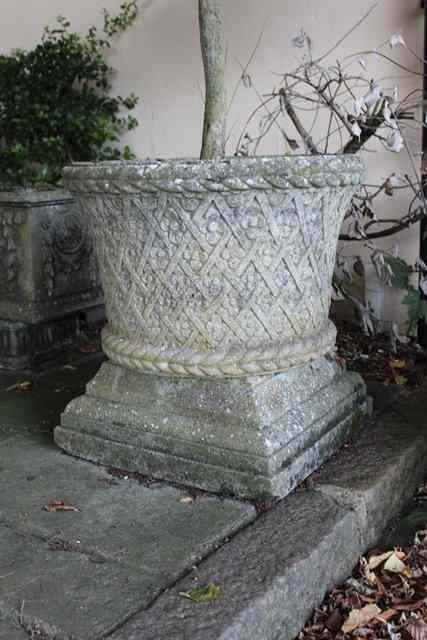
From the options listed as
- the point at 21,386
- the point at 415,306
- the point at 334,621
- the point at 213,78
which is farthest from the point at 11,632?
the point at 415,306

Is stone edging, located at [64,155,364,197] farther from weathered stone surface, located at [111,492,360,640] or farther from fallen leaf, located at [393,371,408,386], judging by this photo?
fallen leaf, located at [393,371,408,386]

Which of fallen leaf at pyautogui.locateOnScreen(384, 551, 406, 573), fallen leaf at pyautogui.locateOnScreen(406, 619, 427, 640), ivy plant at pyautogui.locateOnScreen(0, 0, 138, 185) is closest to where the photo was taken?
fallen leaf at pyautogui.locateOnScreen(406, 619, 427, 640)

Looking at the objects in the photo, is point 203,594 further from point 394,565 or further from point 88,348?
point 88,348

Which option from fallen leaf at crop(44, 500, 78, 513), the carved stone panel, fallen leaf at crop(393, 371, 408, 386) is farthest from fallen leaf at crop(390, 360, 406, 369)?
fallen leaf at crop(44, 500, 78, 513)

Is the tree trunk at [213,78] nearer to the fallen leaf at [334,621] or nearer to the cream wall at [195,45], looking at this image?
the cream wall at [195,45]

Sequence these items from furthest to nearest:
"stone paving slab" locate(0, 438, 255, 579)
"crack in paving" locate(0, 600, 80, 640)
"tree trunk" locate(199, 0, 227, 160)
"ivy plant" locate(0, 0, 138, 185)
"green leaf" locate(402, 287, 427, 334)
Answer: "ivy plant" locate(0, 0, 138, 185) < "green leaf" locate(402, 287, 427, 334) < "tree trunk" locate(199, 0, 227, 160) < "stone paving slab" locate(0, 438, 255, 579) < "crack in paving" locate(0, 600, 80, 640)

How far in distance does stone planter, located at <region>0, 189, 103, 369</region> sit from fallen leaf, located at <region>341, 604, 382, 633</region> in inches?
78.4

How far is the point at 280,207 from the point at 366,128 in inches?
53.1

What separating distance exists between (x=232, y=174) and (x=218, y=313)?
0.38 metres

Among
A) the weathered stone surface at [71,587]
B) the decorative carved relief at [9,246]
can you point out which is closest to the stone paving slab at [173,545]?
the weathered stone surface at [71,587]

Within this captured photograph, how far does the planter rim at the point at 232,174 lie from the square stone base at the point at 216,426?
0.55 metres

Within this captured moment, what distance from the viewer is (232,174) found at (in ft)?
5.84

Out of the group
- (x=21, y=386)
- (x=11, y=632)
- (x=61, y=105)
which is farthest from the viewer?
(x=61, y=105)

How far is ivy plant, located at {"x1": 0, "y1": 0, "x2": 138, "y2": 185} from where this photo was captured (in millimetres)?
4320
